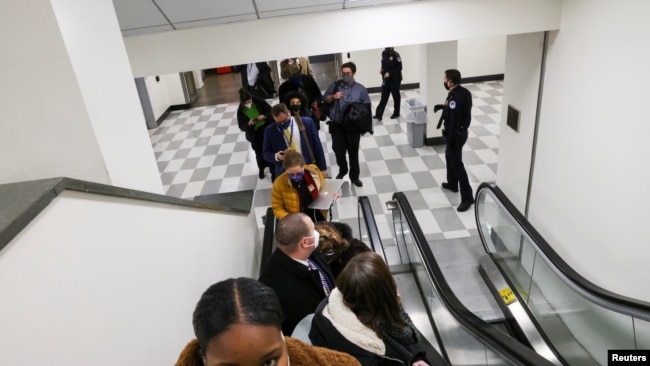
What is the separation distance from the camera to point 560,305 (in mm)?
3426

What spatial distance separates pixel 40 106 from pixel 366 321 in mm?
1555

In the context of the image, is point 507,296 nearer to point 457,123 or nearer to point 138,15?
point 457,123

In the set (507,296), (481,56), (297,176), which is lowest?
(507,296)

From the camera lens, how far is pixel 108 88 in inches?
77.0

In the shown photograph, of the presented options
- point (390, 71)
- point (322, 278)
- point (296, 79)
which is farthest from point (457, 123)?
point (390, 71)

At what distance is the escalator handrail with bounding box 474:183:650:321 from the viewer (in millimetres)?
2447

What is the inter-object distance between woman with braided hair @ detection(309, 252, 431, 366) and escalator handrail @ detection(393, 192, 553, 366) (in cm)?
64

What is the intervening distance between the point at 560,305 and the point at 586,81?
1.75 meters

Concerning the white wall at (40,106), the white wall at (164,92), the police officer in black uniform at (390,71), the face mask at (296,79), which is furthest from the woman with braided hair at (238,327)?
the white wall at (164,92)

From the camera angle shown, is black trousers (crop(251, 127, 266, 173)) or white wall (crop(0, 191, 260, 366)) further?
black trousers (crop(251, 127, 266, 173))

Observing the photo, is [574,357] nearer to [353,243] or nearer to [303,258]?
[353,243]

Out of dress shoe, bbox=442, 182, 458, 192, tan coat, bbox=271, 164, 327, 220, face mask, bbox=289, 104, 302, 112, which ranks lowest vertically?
dress shoe, bbox=442, 182, 458, 192

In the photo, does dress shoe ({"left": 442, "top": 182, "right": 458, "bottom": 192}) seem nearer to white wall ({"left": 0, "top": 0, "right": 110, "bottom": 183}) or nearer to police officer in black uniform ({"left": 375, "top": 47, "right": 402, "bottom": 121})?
police officer in black uniform ({"left": 375, "top": 47, "right": 402, "bottom": 121})

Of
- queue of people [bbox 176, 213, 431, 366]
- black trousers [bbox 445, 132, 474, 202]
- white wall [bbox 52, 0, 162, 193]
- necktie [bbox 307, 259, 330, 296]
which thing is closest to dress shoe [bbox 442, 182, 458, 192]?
black trousers [bbox 445, 132, 474, 202]
